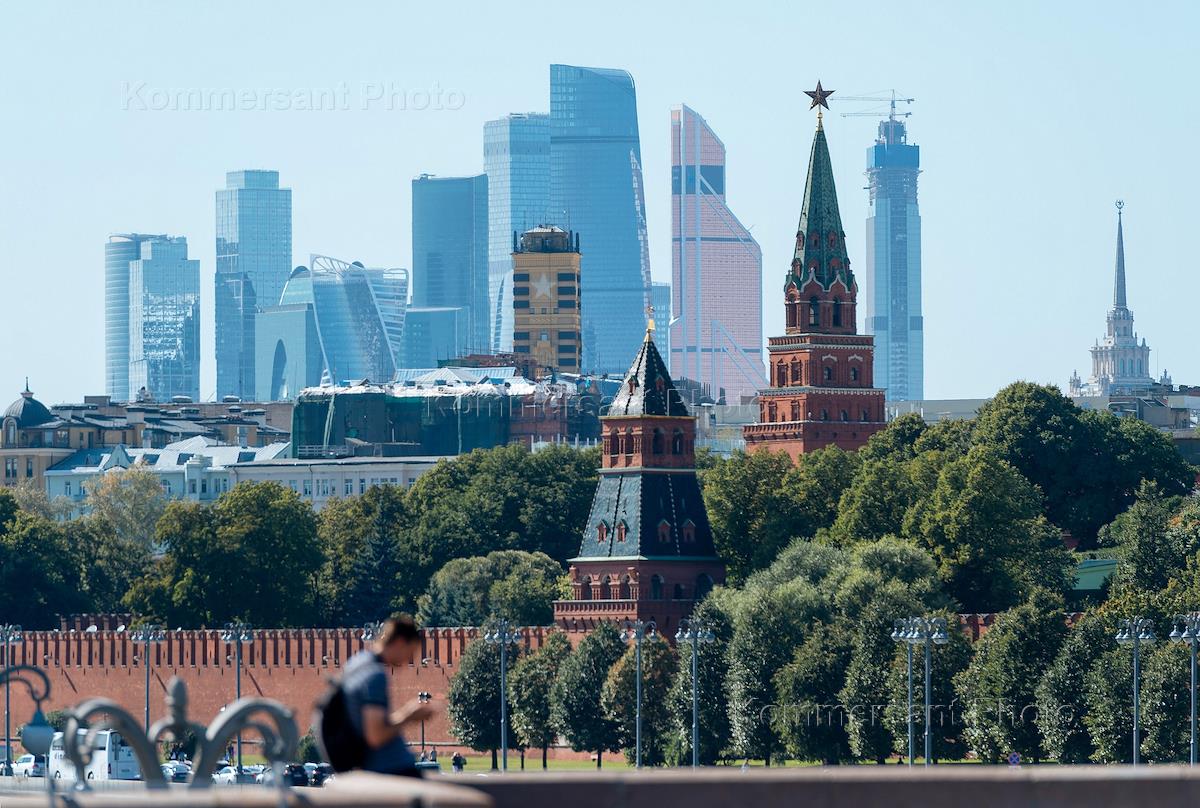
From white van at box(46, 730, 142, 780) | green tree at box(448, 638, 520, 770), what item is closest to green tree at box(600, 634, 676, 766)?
green tree at box(448, 638, 520, 770)

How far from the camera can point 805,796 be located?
26.2 metres

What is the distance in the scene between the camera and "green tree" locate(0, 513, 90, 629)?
539ft

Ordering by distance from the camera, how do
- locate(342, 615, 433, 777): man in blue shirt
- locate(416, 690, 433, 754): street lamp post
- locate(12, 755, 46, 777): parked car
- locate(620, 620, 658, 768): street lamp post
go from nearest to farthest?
1. locate(342, 615, 433, 777): man in blue shirt
2. locate(620, 620, 658, 768): street lamp post
3. locate(12, 755, 46, 777): parked car
4. locate(416, 690, 433, 754): street lamp post

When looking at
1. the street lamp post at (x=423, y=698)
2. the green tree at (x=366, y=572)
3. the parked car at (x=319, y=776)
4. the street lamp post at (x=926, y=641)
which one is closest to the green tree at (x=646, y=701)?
the street lamp post at (x=423, y=698)

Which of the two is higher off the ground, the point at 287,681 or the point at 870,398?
the point at 870,398

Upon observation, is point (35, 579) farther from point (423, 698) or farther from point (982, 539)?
point (982, 539)

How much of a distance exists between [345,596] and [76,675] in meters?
15.6

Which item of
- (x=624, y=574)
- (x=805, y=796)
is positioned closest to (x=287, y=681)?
(x=624, y=574)

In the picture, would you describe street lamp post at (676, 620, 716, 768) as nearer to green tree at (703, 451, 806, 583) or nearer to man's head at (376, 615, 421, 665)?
green tree at (703, 451, 806, 583)

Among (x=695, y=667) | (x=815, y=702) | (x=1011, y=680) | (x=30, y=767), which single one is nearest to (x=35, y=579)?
(x=30, y=767)

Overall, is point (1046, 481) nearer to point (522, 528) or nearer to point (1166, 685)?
point (522, 528)

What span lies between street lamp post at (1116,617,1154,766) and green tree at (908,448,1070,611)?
21429mm

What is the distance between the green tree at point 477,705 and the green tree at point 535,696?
48.5 inches

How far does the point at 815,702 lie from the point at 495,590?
3402 centimetres
